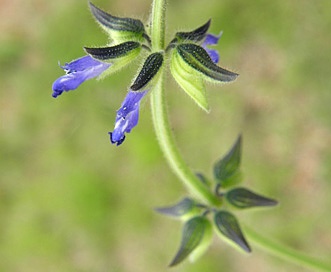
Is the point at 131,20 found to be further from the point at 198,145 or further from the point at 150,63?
the point at 198,145

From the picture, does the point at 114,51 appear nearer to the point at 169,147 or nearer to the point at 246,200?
the point at 169,147

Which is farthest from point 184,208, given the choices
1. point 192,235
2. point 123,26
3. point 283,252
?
point 123,26

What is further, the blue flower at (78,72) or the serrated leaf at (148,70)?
the blue flower at (78,72)

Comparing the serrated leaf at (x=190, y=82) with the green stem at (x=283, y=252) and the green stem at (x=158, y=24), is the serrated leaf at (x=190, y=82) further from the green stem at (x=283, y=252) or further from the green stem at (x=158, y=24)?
the green stem at (x=283, y=252)

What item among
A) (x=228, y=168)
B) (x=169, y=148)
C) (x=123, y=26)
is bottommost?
(x=228, y=168)

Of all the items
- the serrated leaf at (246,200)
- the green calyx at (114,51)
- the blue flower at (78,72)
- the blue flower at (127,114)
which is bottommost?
the serrated leaf at (246,200)

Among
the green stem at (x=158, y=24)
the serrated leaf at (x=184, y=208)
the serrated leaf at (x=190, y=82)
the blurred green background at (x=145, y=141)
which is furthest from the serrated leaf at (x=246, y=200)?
the blurred green background at (x=145, y=141)

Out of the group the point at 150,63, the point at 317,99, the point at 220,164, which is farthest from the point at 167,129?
the point at 317,99
